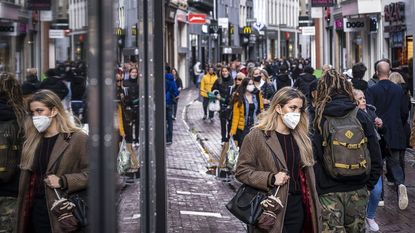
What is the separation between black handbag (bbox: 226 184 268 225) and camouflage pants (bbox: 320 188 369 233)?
3.25 ft

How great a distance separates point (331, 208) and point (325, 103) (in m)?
0.82

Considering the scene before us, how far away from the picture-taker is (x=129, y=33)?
4605mm

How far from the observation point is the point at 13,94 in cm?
386

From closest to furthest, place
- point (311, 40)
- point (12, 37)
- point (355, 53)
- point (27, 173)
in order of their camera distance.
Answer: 1. point (12, 37)
2. point (27, 173)
3. point (355, 53)
4. point (311, 40)

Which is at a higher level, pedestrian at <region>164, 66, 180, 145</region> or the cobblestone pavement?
pedestrian at <region>164, 66, 180, 145</region>

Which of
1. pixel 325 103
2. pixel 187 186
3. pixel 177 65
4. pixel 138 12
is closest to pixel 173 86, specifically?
pixel 187 186

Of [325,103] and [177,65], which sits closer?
[325,103]

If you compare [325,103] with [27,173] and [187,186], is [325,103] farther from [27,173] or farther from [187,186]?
[187,186]

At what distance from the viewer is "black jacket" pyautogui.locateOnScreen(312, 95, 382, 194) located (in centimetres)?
708

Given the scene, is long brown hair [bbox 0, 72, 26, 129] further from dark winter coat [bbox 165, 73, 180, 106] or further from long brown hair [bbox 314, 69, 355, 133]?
dark winter coat [bbox 165, 73, 180, 106]

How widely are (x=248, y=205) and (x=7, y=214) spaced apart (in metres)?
2.53

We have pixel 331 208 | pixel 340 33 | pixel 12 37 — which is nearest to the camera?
pixel 12 37

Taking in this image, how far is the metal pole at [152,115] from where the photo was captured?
5.38 m

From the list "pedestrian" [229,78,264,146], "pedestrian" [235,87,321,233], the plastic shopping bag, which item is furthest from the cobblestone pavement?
"pedestrian" [235,87,321,233]
